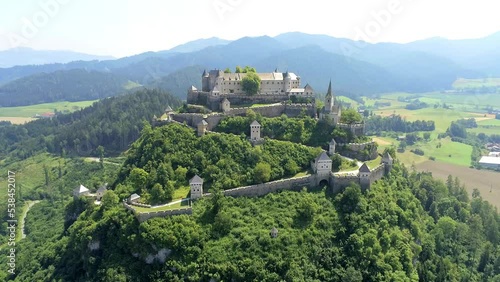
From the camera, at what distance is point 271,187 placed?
72.9 meters

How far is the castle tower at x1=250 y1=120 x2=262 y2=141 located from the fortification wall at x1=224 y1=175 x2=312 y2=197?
1259cm

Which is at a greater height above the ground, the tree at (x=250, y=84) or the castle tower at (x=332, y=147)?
the tree at (x=250, y=84)

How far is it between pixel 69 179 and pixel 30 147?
5688 cm

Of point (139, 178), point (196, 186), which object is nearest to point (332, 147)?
point (196, 186)

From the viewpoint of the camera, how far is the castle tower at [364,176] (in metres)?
73.2

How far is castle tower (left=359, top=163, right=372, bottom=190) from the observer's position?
73250 millimetres

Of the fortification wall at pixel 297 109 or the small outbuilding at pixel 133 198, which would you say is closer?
the small outbuilding at pixel 133 198

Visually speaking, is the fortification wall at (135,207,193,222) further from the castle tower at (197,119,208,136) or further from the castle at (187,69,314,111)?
the castle at (187,69,314,111)

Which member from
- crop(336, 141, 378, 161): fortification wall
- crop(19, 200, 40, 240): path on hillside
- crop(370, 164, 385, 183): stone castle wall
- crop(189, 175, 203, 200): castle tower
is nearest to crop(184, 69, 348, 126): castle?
crop(336, 141, 378, 161): fortification wall

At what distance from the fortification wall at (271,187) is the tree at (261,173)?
0.88 meters

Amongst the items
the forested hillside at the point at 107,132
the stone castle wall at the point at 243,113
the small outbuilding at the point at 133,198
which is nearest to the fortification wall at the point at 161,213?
the small outbuilding at the point at 133,198

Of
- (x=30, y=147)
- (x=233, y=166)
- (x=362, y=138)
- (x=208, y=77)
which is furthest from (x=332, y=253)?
(x=30, y=147)

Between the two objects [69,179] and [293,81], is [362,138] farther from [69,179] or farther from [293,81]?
[69,179]

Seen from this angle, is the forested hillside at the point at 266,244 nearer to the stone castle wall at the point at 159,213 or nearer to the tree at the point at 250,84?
the stone castle wall at the point at 159,213
